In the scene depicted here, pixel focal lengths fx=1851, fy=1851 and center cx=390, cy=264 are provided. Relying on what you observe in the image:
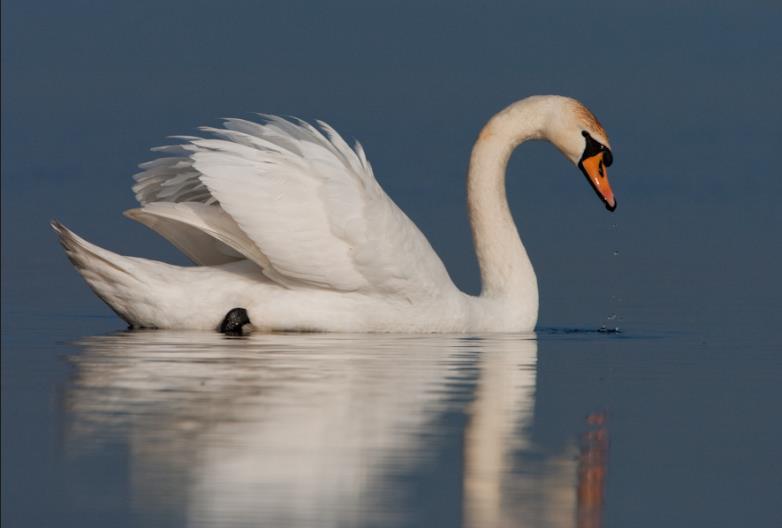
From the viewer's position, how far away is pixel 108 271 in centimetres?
1296

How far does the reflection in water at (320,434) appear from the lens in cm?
704

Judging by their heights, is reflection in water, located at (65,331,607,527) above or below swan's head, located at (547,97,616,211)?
below

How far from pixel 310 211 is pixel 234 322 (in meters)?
0.96

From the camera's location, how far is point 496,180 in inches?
600

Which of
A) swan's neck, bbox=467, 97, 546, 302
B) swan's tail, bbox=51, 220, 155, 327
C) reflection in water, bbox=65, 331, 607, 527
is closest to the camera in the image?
reflection in water, bbox=65, 331, 607, 527

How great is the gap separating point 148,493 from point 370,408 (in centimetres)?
231

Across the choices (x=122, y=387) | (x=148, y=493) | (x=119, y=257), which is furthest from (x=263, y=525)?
(x=119, y=257)

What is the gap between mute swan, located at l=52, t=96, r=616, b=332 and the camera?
13000 mm

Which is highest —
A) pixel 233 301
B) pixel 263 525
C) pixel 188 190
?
pixel 188 190

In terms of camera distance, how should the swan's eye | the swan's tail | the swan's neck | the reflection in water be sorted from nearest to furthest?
the reflection in water → the swan's tail → the swan's neck → the swan's eye

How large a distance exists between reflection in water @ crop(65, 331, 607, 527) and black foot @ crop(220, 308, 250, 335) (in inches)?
40.7

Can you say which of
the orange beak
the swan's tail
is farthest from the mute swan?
the orange beak

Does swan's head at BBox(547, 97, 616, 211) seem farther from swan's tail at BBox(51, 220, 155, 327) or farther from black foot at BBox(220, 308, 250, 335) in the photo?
swan's tail at BBox(51, 220, 155, 327)

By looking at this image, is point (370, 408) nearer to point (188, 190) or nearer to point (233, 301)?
point (233, 301)
